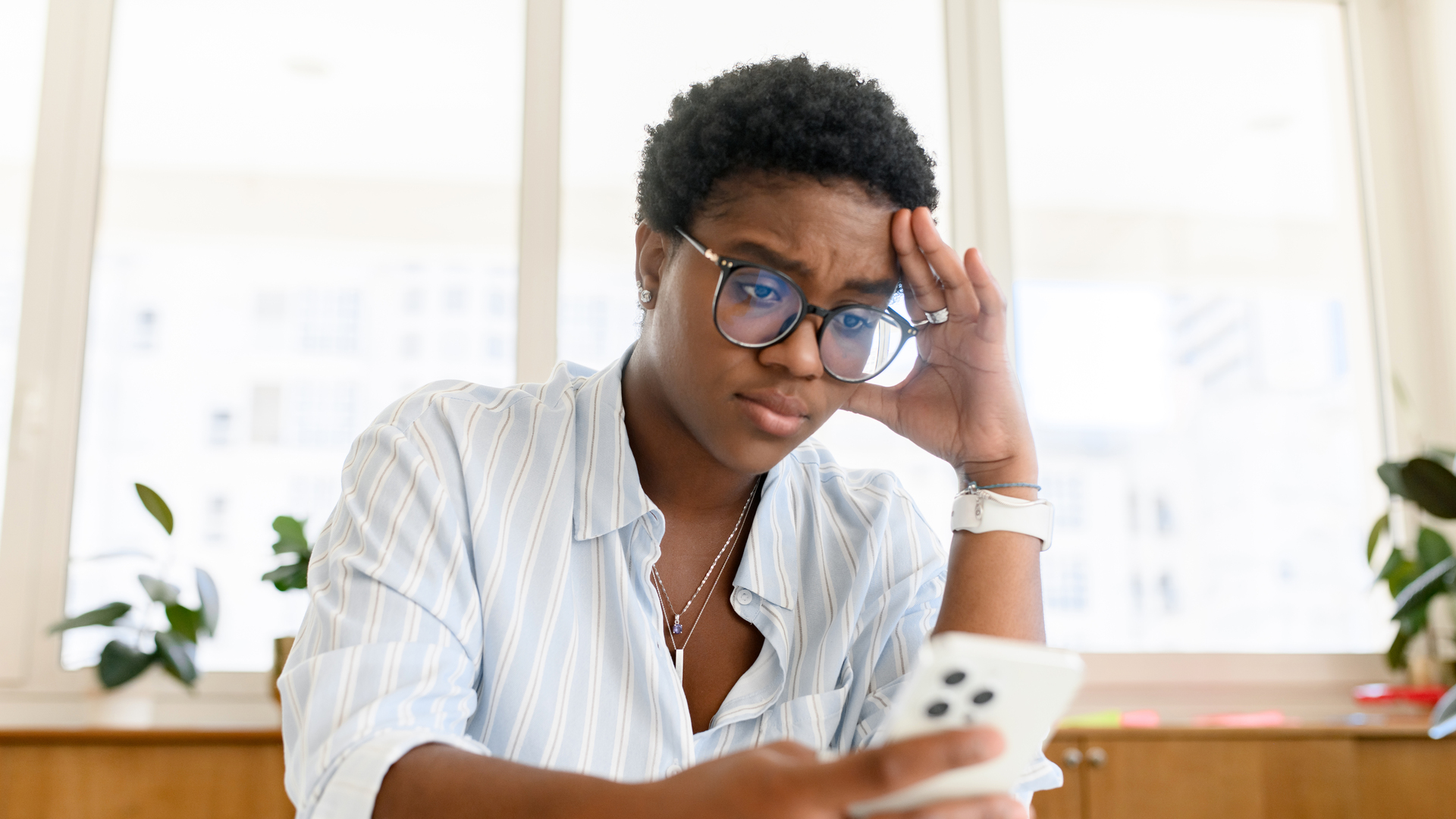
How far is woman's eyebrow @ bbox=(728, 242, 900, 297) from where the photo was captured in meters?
1.06

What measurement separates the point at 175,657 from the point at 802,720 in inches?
69.7

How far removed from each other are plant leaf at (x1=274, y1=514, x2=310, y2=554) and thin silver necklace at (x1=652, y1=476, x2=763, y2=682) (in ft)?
4.54

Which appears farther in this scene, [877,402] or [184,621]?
[184,621]

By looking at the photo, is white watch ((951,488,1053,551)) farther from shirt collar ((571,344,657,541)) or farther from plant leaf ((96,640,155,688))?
plant leaf ((96,640,155,688))

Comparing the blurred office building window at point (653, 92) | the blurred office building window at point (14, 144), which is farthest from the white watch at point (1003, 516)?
the blurred office building window at point (14, 144)

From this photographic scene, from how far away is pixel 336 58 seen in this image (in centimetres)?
292

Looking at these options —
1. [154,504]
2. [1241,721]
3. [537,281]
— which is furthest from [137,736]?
[1241,721]

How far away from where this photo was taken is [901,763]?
52 centimetres

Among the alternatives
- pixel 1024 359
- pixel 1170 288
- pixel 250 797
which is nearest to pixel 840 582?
pixel 250 797

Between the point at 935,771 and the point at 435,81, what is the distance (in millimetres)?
2802

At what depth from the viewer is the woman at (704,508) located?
958mm

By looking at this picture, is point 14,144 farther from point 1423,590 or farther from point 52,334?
point 1423,590

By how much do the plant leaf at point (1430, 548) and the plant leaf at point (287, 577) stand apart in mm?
2615

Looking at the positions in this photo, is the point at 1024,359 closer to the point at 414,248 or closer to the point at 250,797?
the point at 414,248
